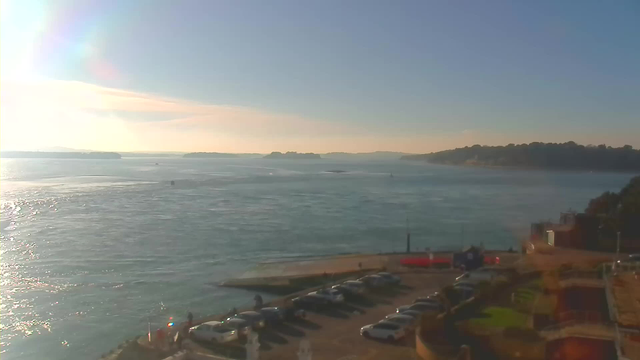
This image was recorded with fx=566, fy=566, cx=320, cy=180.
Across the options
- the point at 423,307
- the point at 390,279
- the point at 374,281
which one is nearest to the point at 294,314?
the point at 423,307

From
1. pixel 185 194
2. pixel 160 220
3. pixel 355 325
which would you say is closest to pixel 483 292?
pixel 355 325

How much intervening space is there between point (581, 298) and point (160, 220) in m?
23.4

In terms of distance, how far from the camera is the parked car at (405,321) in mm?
7142

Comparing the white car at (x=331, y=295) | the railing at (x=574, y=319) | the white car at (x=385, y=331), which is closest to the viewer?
the railing at (x=574, y=319)

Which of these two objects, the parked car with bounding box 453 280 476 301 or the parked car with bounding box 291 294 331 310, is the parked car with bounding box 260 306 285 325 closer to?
the parked car with bounding box 291 294 331 310

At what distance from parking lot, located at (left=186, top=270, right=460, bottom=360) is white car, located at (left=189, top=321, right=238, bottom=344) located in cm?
12

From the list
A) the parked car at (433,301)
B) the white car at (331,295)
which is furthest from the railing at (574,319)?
the white car at (331,295)

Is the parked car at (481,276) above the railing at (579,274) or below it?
below

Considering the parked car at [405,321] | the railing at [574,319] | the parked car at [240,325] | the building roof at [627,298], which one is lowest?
the parked car at [240,325]

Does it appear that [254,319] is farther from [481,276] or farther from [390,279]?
[481,276]

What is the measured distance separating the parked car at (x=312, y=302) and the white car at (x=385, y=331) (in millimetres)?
1677

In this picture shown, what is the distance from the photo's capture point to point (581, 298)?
25.6 feet

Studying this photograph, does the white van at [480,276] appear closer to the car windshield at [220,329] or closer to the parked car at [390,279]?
the parked car at [390,279]

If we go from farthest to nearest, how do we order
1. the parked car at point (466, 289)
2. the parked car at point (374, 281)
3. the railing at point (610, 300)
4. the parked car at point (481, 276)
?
the parked car at point (374, 281) < the parked car at point (481, 276) < the parked car at point (466, 289) < the railing at point (610, 300)
